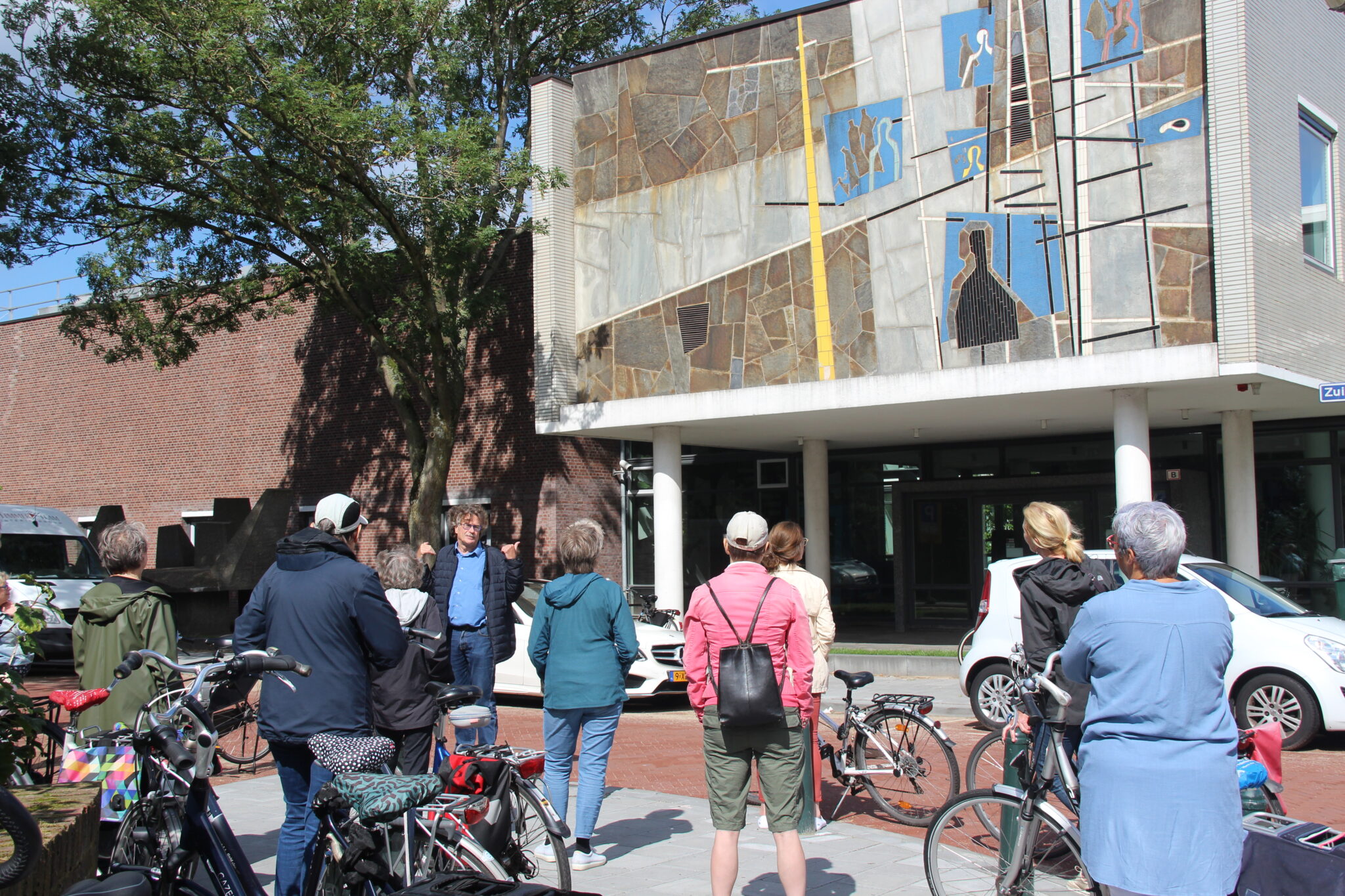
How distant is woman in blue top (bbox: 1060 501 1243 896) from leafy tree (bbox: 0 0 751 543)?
13.7 m

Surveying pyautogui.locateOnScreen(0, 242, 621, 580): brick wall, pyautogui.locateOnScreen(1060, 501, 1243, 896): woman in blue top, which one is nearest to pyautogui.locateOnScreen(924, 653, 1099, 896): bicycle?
pyautogui.locateOnScreen(1060, 501, 1243, 896): woman in blue top

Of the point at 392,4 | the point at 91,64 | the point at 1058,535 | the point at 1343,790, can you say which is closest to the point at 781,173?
the point at 392,4

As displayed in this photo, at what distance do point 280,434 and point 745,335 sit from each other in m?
13.7

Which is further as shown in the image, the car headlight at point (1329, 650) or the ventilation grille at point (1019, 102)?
the ventilation grille at point (1019, 102)

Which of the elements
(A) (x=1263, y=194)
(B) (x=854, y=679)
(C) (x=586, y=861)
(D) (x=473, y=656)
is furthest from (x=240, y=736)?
(A) (x=1263, y=194)

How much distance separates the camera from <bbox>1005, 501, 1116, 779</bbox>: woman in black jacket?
5.18m

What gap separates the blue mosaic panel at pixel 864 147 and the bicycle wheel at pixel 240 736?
10649 mm

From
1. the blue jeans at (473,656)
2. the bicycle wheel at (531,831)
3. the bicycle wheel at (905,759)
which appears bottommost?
the bicycle wheel at (905,759)

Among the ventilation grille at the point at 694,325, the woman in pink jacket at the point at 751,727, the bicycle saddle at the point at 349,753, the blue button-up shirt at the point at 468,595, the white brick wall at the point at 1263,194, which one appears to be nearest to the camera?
the bicycle saddle at the point at 349,753

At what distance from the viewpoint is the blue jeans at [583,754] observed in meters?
5.97

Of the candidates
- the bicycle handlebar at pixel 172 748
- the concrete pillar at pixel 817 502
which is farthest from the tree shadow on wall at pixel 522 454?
the bicycle handlebar at pixel 172 748

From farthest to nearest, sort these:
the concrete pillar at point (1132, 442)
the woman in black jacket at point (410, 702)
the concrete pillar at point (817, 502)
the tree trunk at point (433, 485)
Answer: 1. the concrete pillar at point (817, 502)
2. the tree trunk at point (433, 485)
3. the concrete pillar at point (1132, 442)
4. the woman in black jacket at point (410, 702)

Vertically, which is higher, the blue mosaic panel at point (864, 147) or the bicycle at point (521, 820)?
the blue mosaic panel at point (864, 147)

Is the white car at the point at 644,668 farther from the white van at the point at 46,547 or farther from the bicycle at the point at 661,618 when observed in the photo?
the white van at the point at 46,547
